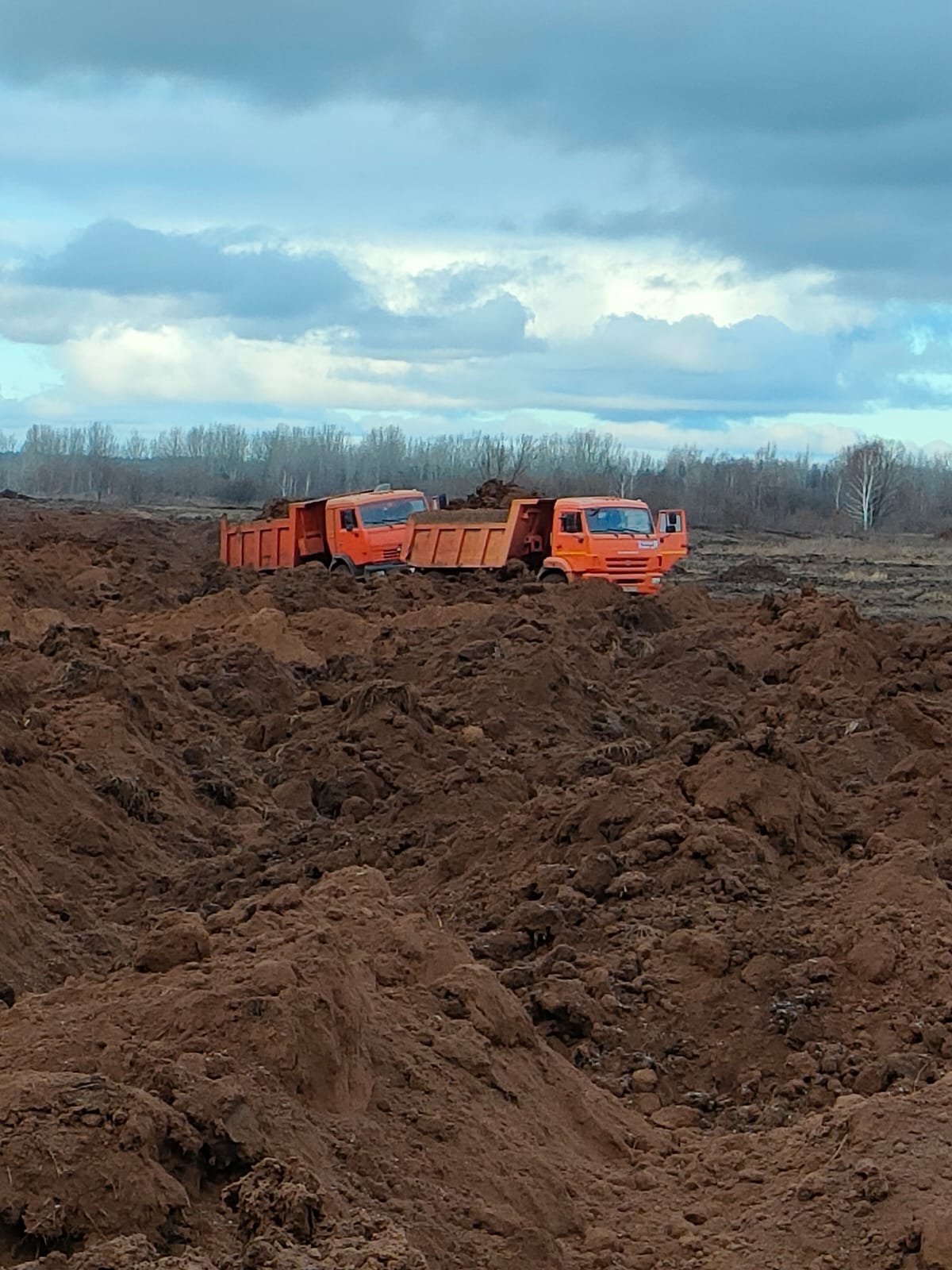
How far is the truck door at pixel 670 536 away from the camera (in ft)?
89.1

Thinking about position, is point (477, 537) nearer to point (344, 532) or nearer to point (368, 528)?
point (368, 528)

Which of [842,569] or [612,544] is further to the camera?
[842,569]

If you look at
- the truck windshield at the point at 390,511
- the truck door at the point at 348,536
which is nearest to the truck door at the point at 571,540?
the truck windshield at the point at 390,511

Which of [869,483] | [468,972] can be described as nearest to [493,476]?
[869,483]

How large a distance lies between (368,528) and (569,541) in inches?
203

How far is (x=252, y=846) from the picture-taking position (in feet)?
36.7

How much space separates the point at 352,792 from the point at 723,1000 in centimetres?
564

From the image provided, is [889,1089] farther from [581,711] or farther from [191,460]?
[191,460]

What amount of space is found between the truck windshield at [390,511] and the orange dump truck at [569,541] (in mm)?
1379

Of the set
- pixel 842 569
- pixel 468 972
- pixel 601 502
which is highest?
pixel 601 502

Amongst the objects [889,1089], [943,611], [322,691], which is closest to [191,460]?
[943,611]

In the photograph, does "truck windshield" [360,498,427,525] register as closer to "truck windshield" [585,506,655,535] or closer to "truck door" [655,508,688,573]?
"truck windshield" [585,506,655,535]

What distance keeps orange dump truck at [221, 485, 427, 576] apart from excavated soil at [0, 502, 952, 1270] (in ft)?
43.7

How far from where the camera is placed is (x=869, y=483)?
291 ft
